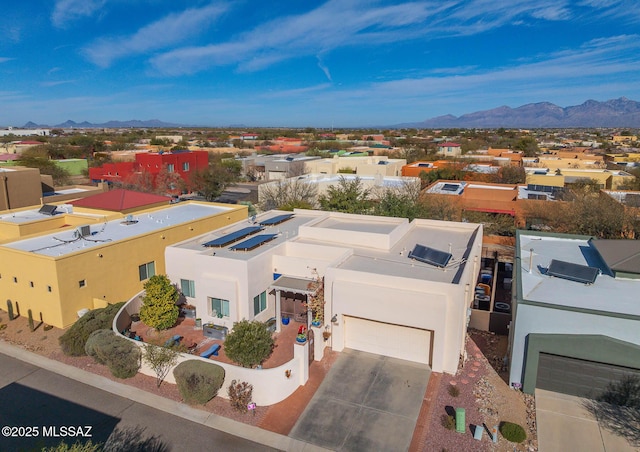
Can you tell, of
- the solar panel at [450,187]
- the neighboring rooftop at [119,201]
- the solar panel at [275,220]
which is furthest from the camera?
the solar panel at [450,187]

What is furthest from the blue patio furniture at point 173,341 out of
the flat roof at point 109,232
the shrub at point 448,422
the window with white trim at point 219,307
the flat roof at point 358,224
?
the shrub at point 448,422

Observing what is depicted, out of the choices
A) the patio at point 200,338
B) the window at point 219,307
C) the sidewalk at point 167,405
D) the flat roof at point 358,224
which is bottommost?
the sidewalk at point 167,405

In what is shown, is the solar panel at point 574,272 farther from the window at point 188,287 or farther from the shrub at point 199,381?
the window at point 188,287

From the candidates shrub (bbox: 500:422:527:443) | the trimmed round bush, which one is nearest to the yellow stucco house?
the trimmed round bush

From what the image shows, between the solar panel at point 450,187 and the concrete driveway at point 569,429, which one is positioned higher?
the solar panel at point 450,187

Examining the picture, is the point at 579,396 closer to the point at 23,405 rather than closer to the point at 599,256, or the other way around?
the point at 599,256

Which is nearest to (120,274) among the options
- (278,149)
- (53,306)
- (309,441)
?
(53,306)

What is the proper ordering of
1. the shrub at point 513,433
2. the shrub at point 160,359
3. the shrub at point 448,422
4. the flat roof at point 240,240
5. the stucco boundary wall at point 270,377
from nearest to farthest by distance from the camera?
the shrub at point 513,433, the shrub at point 448,422, the stucco boundary wall at point 270,377, the shrub at point 160,359, the flat roof at point 240,240

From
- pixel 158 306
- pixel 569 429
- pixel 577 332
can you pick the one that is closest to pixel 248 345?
pixel 158 306
